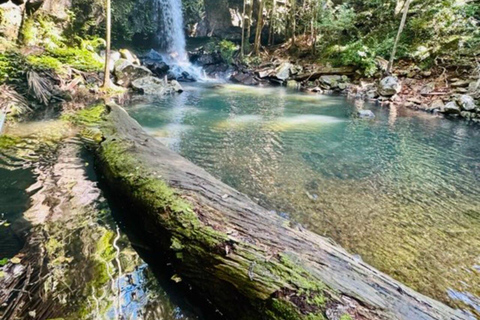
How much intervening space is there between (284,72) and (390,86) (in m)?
8.07

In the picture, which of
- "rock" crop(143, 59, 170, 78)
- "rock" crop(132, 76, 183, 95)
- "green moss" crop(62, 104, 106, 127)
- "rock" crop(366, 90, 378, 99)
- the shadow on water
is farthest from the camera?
"rock" crop(143, 59, 170, 78)

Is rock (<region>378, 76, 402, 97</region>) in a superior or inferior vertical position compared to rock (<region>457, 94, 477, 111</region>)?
superior

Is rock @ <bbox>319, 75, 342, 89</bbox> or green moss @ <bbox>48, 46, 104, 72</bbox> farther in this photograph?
rock @ <bbox>319, 75, 342, 89</bbox>

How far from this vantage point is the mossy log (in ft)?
5.83

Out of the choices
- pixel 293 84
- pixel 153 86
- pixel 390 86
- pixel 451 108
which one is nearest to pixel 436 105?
pixel 451 108

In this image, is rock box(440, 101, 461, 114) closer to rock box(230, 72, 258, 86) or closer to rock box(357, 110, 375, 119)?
rock box(357, 110, 375, 119)

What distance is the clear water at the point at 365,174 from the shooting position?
327cm

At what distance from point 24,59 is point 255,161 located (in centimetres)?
896

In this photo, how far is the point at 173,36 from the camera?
24750mm

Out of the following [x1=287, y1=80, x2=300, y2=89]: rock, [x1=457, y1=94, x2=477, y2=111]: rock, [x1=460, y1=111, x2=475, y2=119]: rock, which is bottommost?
[x1=460, y1=111, x2=475, y2=119]: rock

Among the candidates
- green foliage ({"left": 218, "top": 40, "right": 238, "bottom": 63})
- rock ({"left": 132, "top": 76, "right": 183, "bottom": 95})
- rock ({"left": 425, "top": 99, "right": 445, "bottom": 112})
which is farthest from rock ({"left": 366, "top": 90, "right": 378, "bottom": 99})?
green foliage ({"left": 218, "top": 40, "right": 238, "bottom": 63})

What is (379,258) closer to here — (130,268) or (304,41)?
(130,268)

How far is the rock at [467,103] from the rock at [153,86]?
12384 mm

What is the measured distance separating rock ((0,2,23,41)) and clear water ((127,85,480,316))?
234 inches
